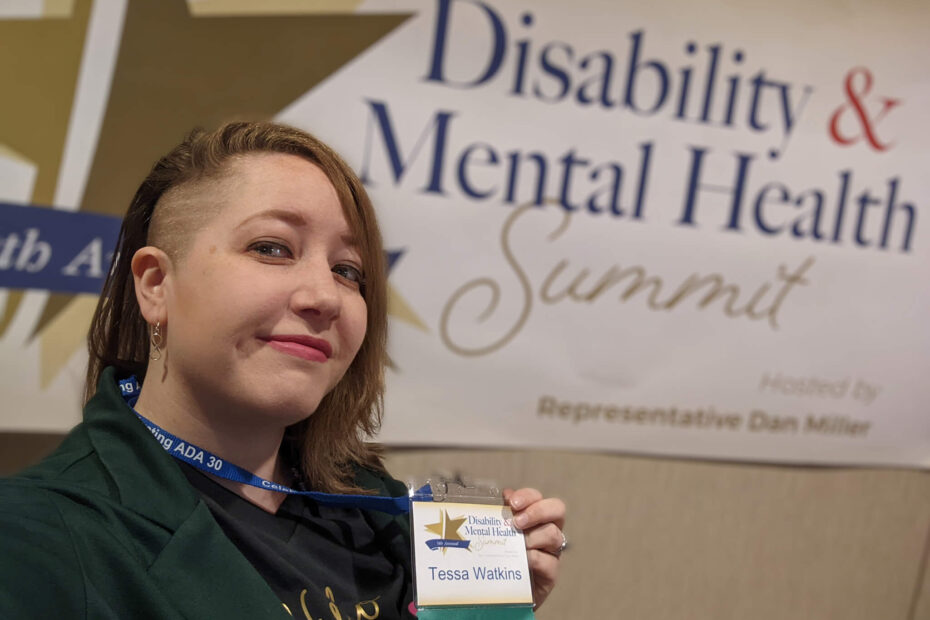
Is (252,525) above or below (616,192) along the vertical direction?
below

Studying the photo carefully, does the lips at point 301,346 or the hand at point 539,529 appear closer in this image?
the lips at point 301,346

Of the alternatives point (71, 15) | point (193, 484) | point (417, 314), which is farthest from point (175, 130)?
point (193, 484)

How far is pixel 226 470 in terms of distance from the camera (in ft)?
2.92

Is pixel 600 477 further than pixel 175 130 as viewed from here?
Yes

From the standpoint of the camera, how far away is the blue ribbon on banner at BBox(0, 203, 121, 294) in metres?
1.52

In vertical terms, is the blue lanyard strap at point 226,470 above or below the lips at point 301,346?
below

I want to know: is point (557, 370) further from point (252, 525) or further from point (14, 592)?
point (14, 592)

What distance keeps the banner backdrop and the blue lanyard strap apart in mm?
732

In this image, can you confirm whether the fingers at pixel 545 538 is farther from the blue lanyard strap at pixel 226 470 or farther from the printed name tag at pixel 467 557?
the blue lanyard strap at pixel 226 470

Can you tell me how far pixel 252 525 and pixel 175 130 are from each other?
99 cm

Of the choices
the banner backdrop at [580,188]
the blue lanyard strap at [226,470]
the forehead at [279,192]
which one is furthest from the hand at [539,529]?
the banner backdrop at [580,188]

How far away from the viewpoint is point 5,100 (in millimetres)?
1490

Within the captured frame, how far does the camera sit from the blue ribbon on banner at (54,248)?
1.52m

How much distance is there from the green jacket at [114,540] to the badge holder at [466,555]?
18 centimetres
